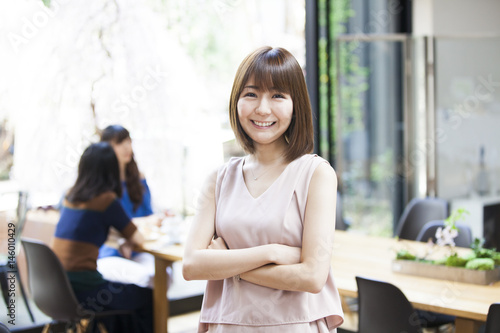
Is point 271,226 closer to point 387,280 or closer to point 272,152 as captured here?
point 272,152

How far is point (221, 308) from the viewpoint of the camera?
5.46 feet

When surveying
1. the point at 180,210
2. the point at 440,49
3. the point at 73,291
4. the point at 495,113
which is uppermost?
the point at 440,49

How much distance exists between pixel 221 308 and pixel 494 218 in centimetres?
186

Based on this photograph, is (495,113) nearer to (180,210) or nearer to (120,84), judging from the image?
(180,210)

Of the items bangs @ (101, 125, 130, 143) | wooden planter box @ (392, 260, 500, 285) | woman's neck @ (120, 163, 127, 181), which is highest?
bangs @ (101, 125, 130, 143)

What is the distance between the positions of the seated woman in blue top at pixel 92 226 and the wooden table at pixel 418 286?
126cm

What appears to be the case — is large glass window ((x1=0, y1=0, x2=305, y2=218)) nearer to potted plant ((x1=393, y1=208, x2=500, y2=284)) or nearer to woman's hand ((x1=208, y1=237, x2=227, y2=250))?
potted plant ((x1=393, y1=208, x2=500, y2=284))

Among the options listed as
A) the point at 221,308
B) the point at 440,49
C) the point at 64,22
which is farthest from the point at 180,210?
the point at 440,49

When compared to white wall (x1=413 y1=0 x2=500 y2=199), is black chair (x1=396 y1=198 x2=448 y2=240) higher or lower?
lower

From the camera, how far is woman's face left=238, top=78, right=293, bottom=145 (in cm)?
168

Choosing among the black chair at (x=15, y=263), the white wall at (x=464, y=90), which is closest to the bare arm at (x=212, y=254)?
the black chair at (x=15, y=263)

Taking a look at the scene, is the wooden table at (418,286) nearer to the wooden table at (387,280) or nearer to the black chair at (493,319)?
the wooden table at (387,280)

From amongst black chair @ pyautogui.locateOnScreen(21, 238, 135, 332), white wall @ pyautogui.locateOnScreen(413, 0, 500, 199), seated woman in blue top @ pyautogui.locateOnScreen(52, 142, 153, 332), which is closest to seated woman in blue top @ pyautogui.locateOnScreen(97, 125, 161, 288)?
seated woman in blue top @ pyautogui.locateOnScreen(52, 142, 153, 332)

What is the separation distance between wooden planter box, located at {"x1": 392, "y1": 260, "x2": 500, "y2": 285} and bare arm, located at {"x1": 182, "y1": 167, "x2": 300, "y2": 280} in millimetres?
1427
